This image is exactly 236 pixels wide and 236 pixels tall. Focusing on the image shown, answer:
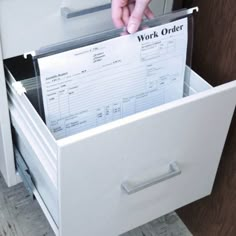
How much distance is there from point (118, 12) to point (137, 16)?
0.06 meters

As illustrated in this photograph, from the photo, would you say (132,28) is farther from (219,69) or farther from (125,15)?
(219,69)

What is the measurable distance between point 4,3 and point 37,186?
331 millimetres

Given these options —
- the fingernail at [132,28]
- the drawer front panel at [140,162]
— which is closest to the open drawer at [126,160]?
the drawer front panel at [140,162]

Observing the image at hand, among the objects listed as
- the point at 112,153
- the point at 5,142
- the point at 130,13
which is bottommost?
the point at 5,142

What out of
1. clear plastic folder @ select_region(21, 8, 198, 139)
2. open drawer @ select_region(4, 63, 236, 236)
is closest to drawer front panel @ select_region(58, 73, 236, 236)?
open drawer @ select_region(4, 63, 236, 236)

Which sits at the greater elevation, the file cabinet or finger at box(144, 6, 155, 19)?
finger at box(144, 6, 155, 19)

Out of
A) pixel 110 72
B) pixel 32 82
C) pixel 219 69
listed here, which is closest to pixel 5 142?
pixel 32 82

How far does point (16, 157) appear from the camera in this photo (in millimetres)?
894

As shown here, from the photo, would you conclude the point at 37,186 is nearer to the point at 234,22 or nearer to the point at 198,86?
the point at 198,86

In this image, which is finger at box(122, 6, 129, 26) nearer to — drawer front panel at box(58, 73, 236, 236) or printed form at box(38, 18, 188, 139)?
printed form at box(38, 18, 188, 139)

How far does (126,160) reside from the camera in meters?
0.70

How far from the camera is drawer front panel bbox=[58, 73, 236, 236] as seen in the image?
2.13 feet

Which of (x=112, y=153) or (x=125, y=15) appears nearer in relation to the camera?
(x=112, y=153)

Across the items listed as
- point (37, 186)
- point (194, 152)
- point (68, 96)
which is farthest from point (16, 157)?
point (194, 152)
